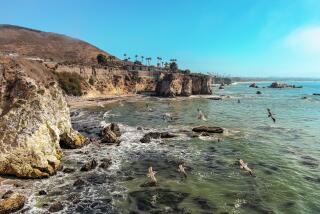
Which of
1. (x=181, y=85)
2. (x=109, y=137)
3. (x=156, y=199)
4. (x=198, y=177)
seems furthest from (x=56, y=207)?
(x=181, y=85)

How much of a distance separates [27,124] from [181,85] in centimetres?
11786

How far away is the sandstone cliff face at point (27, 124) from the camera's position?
31.3 metres

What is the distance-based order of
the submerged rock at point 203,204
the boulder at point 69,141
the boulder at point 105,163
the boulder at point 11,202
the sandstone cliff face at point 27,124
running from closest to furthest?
the boulder at point 11,202 → the submerged rock at point 203,204 → the sandstone cliff face at point 27,124 → the boulder at point 105,163 → the boulder at point 69,141

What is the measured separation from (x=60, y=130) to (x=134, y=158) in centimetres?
1070

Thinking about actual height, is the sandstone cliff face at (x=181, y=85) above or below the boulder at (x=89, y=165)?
above

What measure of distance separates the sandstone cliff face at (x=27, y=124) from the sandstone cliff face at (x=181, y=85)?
102530 millimetres

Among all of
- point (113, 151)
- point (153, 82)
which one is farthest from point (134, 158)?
point (153, 82)

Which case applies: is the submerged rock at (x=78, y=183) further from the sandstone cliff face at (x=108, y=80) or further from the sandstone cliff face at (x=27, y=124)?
the sandstone cliff face at (x=108, y=80)

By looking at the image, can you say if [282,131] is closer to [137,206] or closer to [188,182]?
[188,182]

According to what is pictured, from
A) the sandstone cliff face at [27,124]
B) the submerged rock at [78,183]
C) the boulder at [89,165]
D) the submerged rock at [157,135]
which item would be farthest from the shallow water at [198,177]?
the sandstone cliff face at [27,124]

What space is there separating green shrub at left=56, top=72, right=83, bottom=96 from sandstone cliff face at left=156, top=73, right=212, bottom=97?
37932 millimetres

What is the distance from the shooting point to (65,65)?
124250mm

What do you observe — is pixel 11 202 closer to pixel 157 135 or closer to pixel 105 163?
pixel 105 163

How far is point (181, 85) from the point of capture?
488 feet
